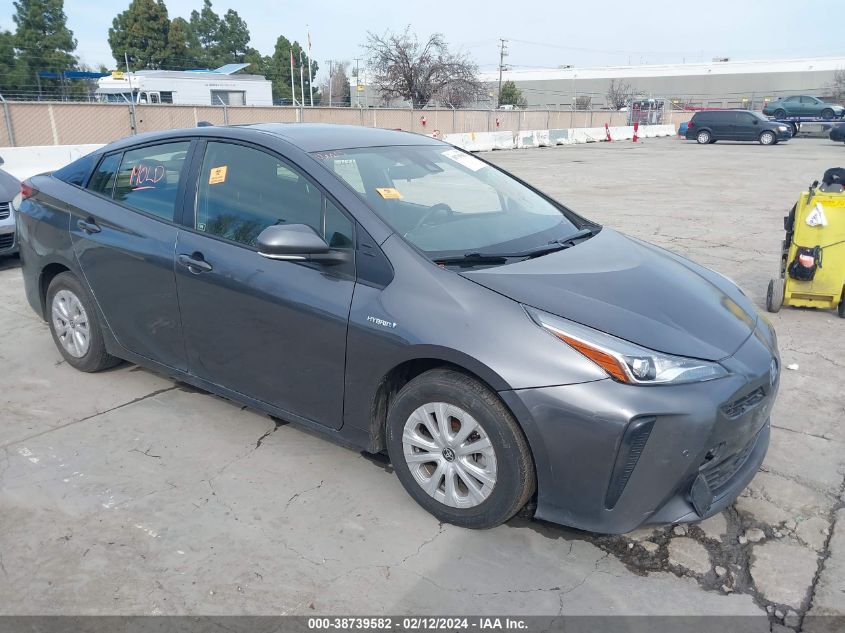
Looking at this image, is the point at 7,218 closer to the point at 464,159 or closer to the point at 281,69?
the point at 464,159

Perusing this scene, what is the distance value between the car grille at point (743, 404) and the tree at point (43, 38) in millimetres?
57716

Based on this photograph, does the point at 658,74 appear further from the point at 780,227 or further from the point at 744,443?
the point at 744,443

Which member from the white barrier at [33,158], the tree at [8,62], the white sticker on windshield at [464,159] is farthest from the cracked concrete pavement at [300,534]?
the tree at [8,62]

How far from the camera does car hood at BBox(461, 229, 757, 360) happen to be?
2.72m

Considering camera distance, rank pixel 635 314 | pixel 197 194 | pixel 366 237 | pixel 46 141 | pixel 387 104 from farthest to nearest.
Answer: pixel 387 104 < pixel 46 141 < pixel 197 194 < pixel 366 237 < pixel 635 314

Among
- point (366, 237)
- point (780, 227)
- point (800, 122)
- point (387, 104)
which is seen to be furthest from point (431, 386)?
point (387, 104)

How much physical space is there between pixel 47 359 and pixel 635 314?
13.6 feet

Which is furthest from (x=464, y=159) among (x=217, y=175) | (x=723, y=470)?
(x=723, y=470)

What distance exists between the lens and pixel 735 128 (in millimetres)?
33719

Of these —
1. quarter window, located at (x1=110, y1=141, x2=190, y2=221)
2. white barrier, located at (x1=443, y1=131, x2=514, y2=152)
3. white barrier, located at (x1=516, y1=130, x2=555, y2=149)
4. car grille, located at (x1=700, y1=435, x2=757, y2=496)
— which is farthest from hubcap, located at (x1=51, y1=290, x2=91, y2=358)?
white barrier, located at (x1=516, y1=130, x2=555, y2=149)

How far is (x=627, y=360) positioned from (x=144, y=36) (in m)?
71.3

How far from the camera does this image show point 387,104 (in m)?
54.6

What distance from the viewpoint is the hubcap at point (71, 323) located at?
442cm

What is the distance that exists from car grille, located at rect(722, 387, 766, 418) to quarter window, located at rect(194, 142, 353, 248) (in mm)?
1737
